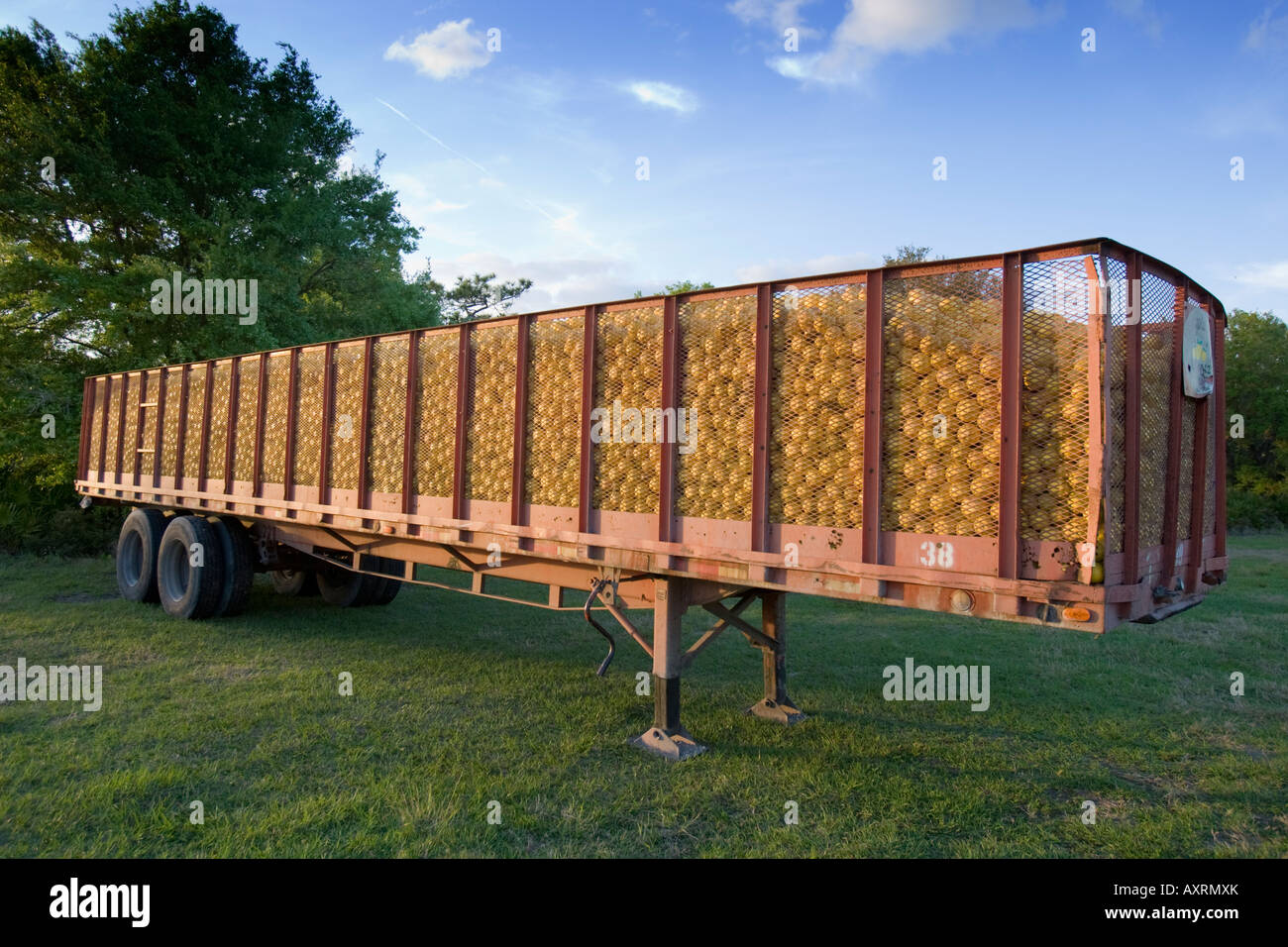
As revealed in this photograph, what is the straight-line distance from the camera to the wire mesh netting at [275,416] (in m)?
8.85

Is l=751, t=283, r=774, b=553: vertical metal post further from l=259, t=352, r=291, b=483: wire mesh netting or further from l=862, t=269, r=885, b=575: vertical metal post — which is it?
l=259, t=352, r=291, b=483: wire mesh netting

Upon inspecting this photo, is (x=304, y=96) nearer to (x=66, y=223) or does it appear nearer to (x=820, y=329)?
(x=66, y=223)

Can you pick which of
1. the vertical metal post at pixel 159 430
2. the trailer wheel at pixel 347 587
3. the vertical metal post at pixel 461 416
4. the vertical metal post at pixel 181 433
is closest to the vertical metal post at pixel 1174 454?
the vertical metal post at pixel 461 416

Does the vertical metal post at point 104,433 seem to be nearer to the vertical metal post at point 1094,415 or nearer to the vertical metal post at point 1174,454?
the vertical metal post at point 1094,415

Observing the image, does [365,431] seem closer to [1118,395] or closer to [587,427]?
[587,427]

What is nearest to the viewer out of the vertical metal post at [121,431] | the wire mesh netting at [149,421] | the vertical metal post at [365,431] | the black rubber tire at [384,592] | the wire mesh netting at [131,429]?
the vertical metal post at [365,431]

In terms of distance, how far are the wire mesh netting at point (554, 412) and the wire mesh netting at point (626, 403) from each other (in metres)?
0.22

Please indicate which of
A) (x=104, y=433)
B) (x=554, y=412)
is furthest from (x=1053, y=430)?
(x=104, y=433)

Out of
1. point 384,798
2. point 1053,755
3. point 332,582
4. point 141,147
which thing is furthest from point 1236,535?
point 141,147

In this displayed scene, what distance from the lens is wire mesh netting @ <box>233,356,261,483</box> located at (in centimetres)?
937

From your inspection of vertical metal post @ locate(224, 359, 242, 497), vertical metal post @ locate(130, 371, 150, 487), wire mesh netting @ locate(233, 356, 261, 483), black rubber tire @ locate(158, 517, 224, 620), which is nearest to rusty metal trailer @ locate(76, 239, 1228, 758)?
wire mesh netting @ locate(233, 356, 261, 483)

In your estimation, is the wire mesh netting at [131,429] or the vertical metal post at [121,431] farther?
the vertical metal post at [121,431]

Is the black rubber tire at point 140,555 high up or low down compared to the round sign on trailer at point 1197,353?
down

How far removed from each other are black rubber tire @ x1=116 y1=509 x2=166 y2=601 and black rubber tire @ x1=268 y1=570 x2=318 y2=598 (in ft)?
5.23
